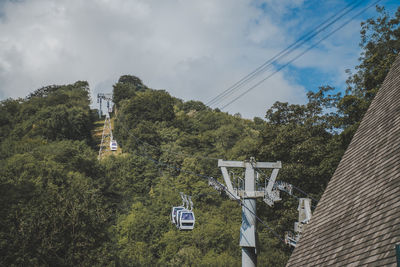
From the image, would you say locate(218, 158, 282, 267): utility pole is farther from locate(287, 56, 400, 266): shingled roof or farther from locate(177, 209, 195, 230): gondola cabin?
locate(177, 209, 195, 230): gondola cabin

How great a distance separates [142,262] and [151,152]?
21.3 meters

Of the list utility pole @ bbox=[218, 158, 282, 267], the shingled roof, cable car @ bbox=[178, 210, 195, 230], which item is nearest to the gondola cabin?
cable car @ bbox=[178, 210, 195, 230]

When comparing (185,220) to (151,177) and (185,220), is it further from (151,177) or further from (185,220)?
(151,177)

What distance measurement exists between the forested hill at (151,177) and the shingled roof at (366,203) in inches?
331

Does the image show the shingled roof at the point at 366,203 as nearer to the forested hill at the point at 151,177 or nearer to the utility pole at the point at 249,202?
the utility pole at the point at 249,202

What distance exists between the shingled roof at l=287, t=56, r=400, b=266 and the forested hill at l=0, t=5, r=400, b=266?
8.41 meters

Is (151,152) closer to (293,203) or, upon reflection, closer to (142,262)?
(142,262)

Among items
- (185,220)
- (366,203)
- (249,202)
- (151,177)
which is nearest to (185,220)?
(185,220)

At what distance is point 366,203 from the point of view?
273 inches

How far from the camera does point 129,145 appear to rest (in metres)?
58.2

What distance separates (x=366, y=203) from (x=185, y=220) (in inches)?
412

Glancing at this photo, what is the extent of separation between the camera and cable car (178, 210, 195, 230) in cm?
1644

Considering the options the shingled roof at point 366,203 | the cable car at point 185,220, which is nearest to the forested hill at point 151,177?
the cable car at point 185,220

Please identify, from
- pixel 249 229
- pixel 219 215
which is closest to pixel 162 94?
pixel 219 215
